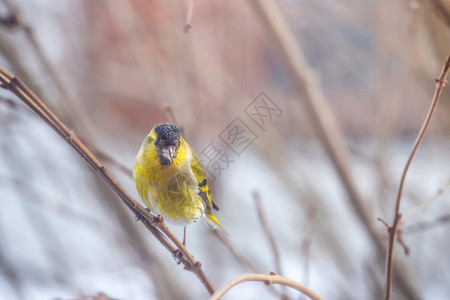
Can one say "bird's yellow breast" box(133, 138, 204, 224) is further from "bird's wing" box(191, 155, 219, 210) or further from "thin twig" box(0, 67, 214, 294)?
"thin twig" box(0, 67, 214, 294)

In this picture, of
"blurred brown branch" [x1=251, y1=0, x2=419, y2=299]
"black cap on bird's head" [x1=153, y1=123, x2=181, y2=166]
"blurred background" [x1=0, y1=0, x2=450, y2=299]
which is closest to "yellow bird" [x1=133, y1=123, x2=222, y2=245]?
"black cap on bird's head" [x1=153, y1=123, x2=181, y2=166]

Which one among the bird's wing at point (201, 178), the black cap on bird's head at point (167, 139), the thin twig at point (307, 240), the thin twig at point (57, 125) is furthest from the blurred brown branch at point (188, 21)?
the thin twig at point (307, 240)

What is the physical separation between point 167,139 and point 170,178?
0.19 meters

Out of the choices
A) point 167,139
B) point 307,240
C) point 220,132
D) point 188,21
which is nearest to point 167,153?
point 167,139

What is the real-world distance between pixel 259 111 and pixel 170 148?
0.37m

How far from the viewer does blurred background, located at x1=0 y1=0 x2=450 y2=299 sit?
4.09 ft

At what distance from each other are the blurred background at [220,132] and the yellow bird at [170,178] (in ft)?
0.44

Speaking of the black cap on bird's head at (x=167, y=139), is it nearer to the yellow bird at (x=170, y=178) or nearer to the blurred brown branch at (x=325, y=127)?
the yellow bird at (x=170, y=178)

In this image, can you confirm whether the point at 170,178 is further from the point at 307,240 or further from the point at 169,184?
the point at 307,240

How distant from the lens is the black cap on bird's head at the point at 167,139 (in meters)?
0.74

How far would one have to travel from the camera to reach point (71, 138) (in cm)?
52

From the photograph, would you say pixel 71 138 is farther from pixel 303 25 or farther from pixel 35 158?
pixel 303 25

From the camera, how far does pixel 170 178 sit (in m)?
0.94

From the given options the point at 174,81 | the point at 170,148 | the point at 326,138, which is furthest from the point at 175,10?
the point at 170,148
